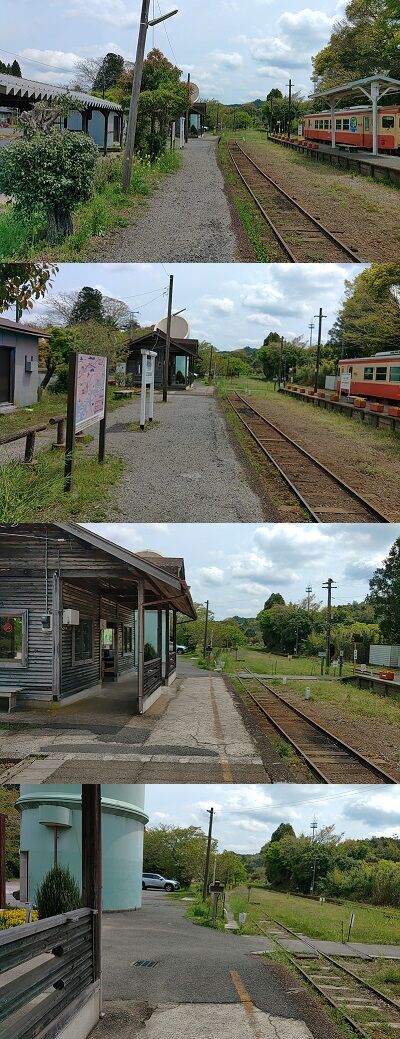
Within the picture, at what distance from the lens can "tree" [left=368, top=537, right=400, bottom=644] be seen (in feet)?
24.5

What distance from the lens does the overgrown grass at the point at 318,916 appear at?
47.5 feet

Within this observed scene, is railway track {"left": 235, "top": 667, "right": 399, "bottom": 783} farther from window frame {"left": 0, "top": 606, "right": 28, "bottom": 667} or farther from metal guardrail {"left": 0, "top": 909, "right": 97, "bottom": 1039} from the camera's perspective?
metal guardrail {"left": 0, "top": 909, "right": 97, "bottom": 1039}

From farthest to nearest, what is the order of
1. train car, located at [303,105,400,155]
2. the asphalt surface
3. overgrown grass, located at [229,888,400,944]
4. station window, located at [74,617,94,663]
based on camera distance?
overgrown grass, located at [229,888,400,944]
the asphalt surface
station window, located at [74,617,94,663]
train car, located at [303,105,400,155]

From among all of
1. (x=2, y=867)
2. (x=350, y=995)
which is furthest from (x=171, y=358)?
(x=350, y=995)

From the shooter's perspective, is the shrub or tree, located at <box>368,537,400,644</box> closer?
tree, located at <box>368,537,400,644</box>

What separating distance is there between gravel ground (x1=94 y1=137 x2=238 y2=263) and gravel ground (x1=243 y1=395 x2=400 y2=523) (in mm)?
1061

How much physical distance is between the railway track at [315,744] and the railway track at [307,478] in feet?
5.71

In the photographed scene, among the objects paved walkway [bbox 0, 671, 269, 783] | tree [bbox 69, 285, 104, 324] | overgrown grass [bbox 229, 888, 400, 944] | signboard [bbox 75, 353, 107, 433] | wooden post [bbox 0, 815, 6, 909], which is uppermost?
tree [bbox 69, 285, 104, 324]

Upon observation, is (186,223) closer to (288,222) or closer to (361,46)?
(288,222)

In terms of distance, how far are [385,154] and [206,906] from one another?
1525 centimetres

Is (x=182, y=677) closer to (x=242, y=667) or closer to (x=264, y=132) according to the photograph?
(x=242, y=667)

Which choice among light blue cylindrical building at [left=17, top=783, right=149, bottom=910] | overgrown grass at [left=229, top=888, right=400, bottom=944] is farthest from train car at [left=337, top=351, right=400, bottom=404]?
overgrown grass at [left=229, top=888, right=400, bottom=944]

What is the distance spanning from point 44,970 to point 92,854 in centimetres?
171

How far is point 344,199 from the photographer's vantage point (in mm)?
6727
